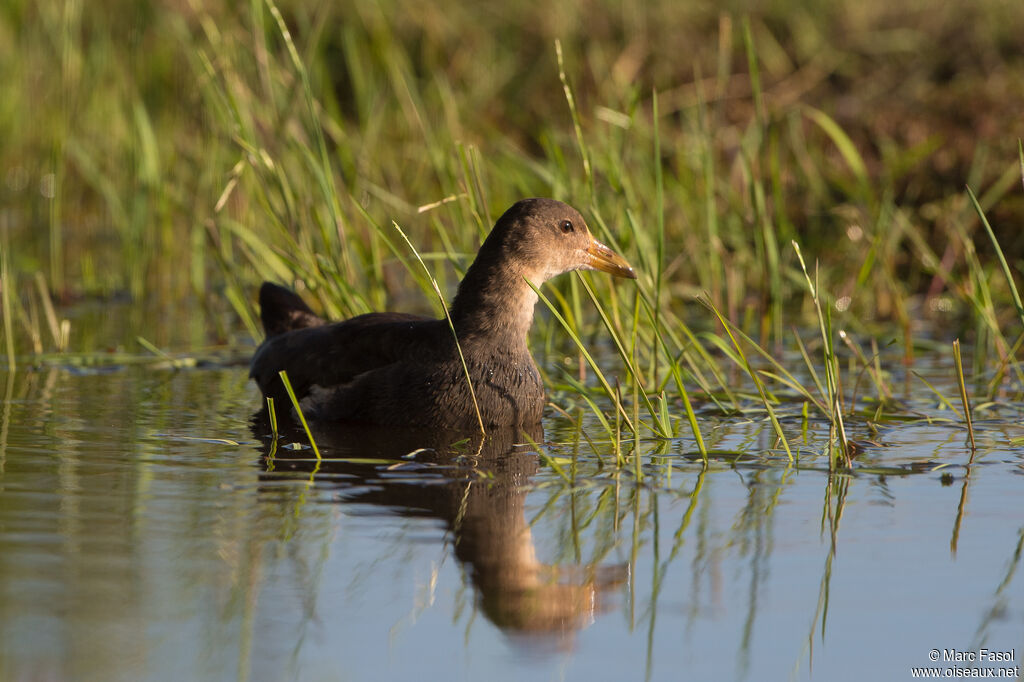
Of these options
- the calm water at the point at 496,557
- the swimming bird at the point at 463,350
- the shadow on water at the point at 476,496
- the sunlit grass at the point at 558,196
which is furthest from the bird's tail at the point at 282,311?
the calm water at the point at 496,557

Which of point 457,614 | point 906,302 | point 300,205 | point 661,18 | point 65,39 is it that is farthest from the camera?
point 661,18

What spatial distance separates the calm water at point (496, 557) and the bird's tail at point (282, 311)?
4.01ft

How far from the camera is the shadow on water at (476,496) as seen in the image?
10.9 ft

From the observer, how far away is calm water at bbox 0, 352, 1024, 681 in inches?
119

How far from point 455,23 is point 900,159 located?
5.12 m

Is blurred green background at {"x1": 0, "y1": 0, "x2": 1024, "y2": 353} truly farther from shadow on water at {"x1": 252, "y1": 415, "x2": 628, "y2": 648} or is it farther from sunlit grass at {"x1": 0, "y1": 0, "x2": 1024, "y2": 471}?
shadow on water at {"x1": 252, "y1": 415, "x2": 628, "y2": 648}

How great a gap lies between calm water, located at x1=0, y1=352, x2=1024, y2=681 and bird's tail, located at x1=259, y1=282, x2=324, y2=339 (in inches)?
48.1

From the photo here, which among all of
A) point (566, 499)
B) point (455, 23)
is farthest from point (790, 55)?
point (566, 499)

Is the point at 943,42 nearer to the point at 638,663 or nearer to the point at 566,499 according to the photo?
the point at 566,499

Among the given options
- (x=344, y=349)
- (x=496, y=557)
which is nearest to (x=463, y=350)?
(x=344, y=349)

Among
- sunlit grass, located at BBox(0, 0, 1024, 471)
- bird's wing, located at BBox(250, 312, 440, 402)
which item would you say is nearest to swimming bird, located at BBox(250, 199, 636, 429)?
bird's wing, located at BBox(250, 312, 440, 402)

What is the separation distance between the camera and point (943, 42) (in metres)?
11.2

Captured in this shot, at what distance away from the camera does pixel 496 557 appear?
3676 mm

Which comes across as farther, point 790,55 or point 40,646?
point 790,55
